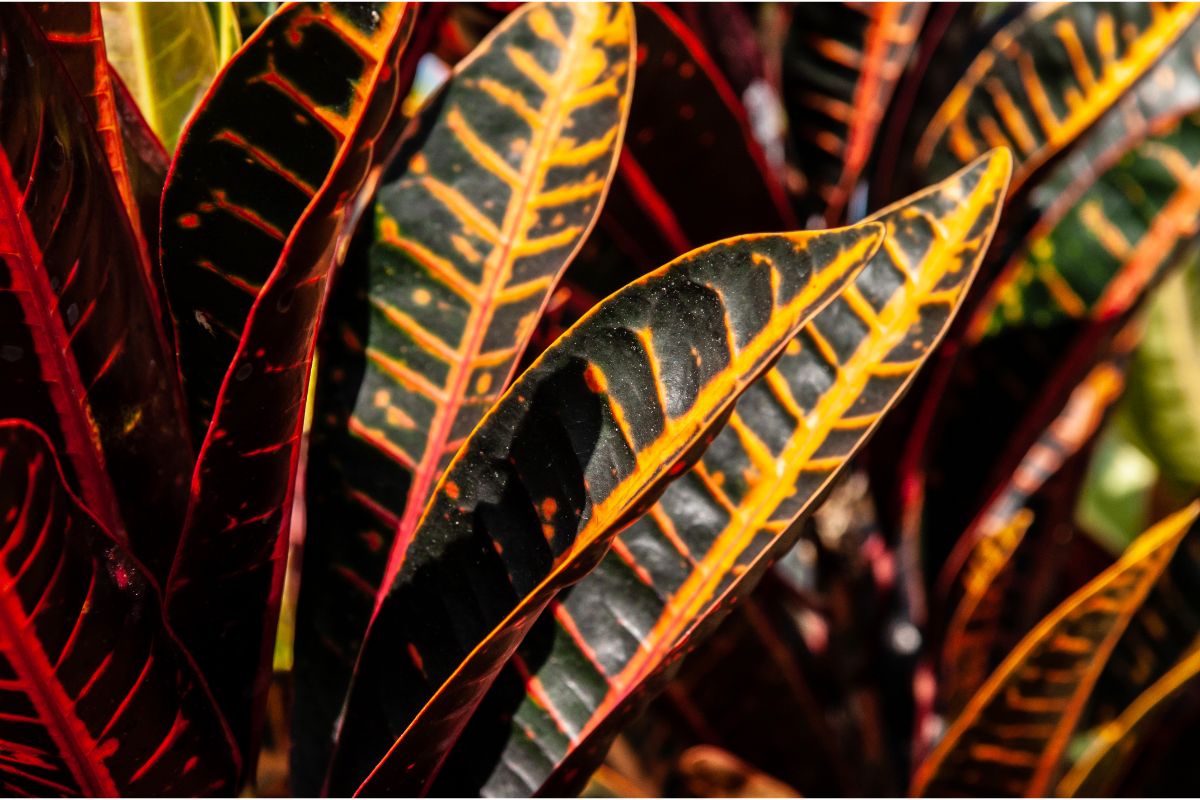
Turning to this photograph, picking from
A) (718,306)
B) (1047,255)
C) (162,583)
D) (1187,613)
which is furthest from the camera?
(1047,255)

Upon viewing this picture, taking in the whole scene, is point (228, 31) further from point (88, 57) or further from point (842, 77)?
point (842, 77)

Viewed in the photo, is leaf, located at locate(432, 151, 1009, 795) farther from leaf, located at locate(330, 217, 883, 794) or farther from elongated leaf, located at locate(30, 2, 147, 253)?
elongated leaf, located at locate(30, 2, 147, 253)

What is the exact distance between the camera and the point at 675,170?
0.78m

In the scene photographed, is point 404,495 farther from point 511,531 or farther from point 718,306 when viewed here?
point 718,306

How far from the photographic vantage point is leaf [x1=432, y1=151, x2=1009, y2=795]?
495 millimetres

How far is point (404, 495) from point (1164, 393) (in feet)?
2.41

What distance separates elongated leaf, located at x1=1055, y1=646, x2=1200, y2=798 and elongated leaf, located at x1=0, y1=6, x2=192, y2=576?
578mm

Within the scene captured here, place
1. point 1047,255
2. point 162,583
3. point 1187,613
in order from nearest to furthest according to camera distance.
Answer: point 162,583
point 1187,613
point 1047,255

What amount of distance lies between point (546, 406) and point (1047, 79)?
56cm

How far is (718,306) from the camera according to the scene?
1.26 feet

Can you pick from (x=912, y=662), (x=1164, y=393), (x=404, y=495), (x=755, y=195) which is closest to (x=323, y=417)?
(x=404, y=495)

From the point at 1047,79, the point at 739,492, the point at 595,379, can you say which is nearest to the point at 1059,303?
the point at 1047,79

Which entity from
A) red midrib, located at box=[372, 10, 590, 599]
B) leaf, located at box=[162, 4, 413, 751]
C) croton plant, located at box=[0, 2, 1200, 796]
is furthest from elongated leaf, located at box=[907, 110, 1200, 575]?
leaf, located at box=[162, 4, 413, 751]

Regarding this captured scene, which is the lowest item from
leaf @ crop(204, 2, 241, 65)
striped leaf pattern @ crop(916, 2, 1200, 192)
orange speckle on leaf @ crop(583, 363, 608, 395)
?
striped leaf pattern @ crop(916, 2, 1200, 192)
